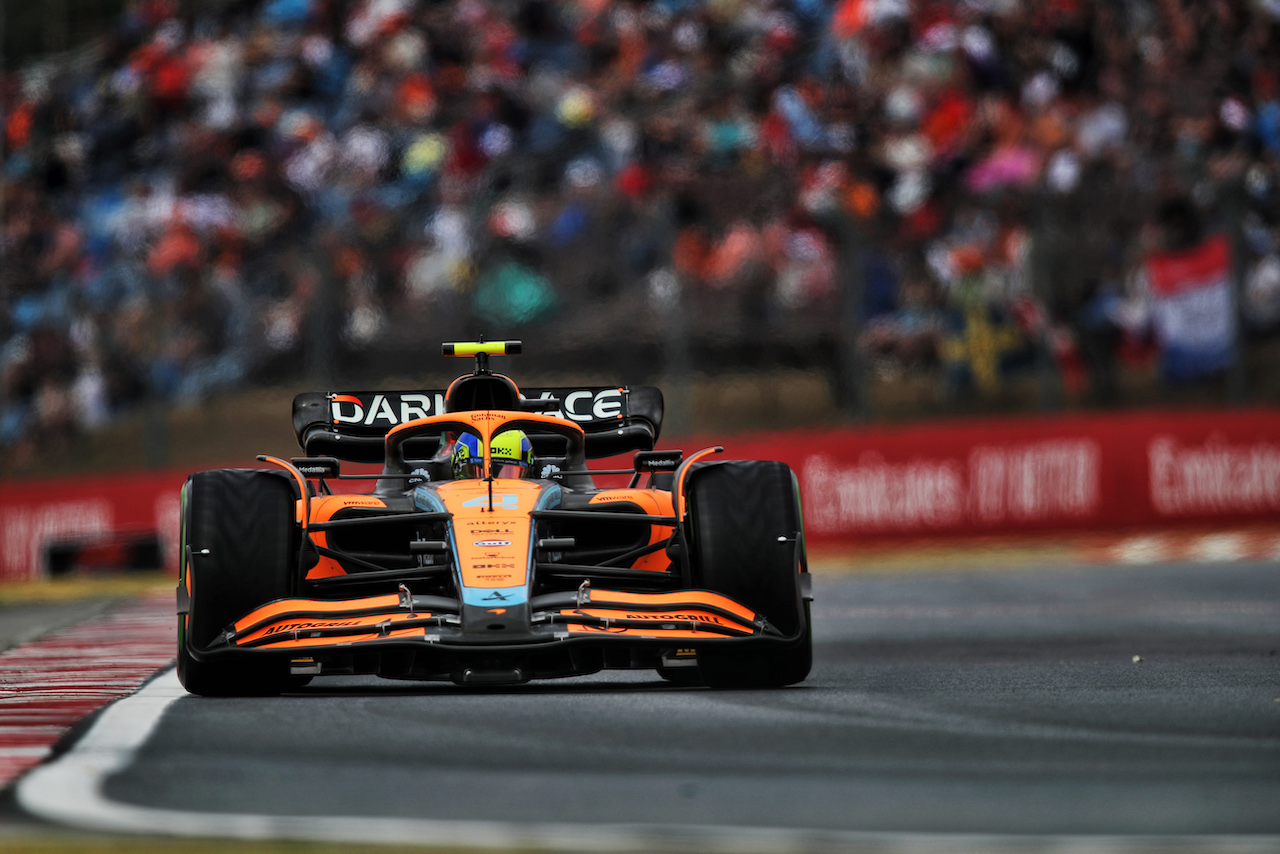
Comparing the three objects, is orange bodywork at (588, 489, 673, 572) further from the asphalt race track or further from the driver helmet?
the asphalt race track

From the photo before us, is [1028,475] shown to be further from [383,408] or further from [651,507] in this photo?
[651,507]

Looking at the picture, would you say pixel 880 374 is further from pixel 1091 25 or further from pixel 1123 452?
pixel 1091 25

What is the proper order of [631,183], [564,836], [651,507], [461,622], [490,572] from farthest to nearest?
[631,183]
[651,507]
[490,572]
[461,622]
[564,836]

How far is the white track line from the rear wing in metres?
4.66

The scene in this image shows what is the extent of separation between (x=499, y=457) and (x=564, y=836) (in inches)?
175

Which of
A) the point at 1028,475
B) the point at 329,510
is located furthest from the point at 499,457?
the point at 1028,475

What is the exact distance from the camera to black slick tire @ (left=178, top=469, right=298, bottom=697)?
22.9 ft

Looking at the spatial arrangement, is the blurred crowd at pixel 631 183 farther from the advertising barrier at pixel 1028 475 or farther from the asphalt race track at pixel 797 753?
the asphalt race track at pixel 797 753

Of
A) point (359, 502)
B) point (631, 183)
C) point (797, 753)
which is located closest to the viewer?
point (797, 753)

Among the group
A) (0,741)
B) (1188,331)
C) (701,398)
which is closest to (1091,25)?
(1188,331)

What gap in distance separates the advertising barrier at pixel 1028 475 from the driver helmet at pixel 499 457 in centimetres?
1042

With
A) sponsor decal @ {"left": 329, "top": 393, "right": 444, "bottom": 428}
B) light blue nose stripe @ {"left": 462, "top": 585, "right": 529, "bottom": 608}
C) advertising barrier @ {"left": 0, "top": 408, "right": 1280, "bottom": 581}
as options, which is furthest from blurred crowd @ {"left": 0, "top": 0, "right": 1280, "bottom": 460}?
light blue nose stripe @ {"left": 462, "top": 585, "right": 529, "bottom": 608}

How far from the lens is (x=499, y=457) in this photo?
8.12 m

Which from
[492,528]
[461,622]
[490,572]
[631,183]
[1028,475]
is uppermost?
[631,183]
